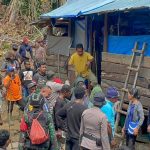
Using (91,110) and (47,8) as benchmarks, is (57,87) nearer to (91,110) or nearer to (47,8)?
(91,110)

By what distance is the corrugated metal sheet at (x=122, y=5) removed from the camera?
9648 millimetres

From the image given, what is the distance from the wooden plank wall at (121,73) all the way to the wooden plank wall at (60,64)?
2.58 metres

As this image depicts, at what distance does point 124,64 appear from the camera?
36.6 ft

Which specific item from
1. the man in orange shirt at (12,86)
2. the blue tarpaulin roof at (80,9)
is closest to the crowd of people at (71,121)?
the man in orange shirt at (12,86)

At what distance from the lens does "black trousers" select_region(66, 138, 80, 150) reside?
7.50m

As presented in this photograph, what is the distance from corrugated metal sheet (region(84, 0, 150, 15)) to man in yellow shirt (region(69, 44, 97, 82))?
1521mm

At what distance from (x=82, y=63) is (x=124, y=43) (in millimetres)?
1721

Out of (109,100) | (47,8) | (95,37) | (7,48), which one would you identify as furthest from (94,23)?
(47,8)

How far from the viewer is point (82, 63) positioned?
41.6ft

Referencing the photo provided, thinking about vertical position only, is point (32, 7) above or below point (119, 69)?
above

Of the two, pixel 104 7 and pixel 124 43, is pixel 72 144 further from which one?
pixel 104 7

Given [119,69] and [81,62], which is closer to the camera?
[119,69]

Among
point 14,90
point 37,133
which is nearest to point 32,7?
point 14,90

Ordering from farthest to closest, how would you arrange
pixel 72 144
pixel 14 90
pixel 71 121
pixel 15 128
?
pixel 14 90
pixel 15 128
pixel 72 144
pixel 71 121
